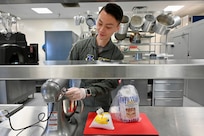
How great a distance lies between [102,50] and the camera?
45.8 inches

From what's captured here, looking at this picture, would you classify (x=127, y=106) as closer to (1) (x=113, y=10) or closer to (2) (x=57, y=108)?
(2) (x=57, y=108)

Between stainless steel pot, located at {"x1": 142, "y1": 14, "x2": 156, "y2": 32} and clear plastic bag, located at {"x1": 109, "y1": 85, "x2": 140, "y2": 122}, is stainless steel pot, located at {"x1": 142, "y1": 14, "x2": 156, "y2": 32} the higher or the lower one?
the higher one

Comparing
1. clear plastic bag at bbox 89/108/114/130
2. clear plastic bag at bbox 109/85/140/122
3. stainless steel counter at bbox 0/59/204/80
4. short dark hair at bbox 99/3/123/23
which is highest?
short dark hair at bbox 99/3/123/23

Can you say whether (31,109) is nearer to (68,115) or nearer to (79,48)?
→ (68,115)

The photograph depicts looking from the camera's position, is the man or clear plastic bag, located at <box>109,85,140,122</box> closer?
clear plastic bag, located at <box>109,85,140,122</box>

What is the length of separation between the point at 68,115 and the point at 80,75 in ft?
0.81

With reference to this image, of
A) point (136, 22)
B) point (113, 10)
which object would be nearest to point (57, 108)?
point (113, 10)

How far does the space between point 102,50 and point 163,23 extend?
590 mm

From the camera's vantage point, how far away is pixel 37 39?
5.81 meters

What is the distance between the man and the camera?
3.07 feet

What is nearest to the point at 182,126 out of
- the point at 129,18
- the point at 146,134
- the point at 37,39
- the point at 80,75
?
the point at 146,134

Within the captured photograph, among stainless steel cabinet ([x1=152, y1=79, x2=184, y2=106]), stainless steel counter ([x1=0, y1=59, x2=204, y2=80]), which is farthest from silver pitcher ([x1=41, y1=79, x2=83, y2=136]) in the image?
stainless steel cabinet ([x1=152, y1=79, x2=184, y2=106])

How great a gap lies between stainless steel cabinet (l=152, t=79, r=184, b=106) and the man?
207 cm

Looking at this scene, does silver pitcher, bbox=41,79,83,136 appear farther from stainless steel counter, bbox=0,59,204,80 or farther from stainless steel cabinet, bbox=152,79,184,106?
stainless steel cabinet, bbox=152,79,184,106
